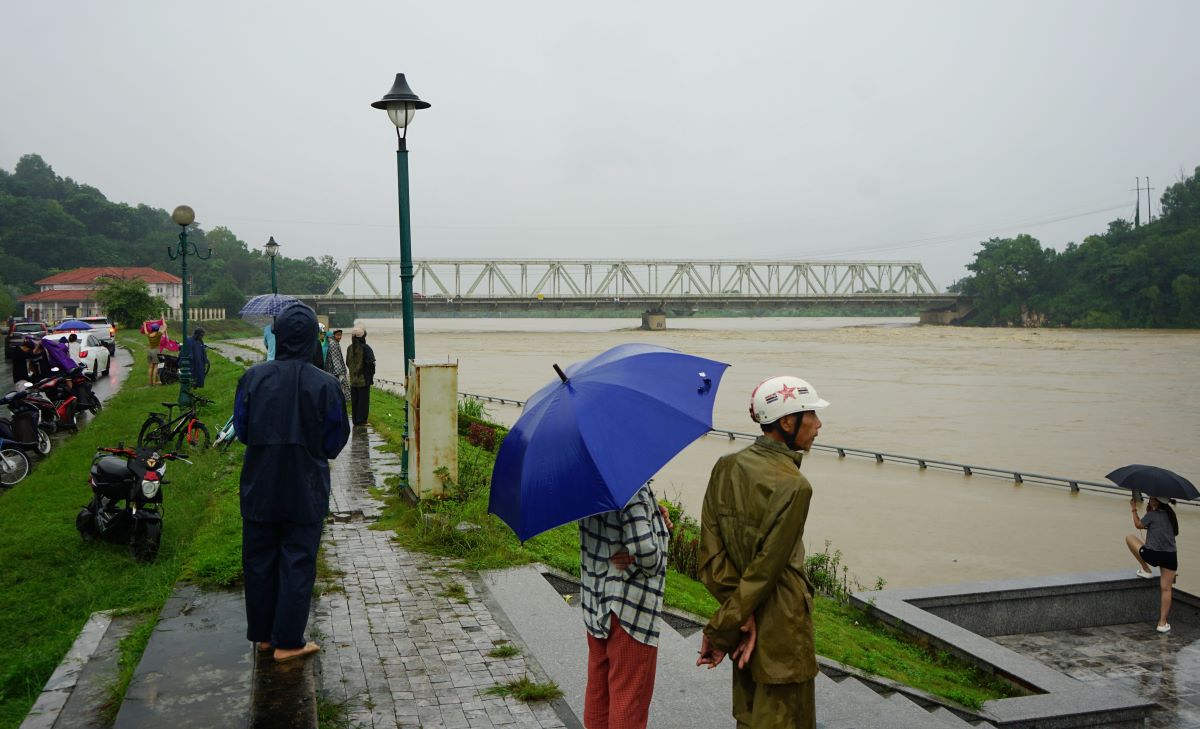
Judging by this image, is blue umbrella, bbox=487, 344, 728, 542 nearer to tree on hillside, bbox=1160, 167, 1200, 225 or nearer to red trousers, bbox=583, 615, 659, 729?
red trousers, bbox=583, 615, 659, 729

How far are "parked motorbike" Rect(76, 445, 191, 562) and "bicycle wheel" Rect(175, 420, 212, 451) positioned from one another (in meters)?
4.32

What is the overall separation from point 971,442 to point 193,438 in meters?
15.5

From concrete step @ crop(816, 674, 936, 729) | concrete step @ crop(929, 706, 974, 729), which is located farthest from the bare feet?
concrete step @ crop(929, 706, 974, 729)

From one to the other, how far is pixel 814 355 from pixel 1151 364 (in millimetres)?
16945

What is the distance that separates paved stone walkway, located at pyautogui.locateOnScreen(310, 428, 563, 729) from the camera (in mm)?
4234

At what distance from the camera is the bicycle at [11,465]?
1023 cm

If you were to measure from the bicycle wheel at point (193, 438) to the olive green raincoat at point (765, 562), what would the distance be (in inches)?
402

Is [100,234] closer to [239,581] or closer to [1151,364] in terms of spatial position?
[1151,364]

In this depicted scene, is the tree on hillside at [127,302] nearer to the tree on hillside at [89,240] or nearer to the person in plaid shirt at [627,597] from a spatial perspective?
the tree on hillside at [89,240]

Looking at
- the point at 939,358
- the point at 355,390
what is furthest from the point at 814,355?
the point at 355,390

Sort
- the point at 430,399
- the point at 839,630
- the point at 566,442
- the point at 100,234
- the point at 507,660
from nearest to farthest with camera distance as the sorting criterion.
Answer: the point at 566,442 → the point at 507,660 → the point at 839,630 → the point at 430,399 → the point at 100,234

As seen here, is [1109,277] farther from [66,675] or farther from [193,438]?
[66,675]

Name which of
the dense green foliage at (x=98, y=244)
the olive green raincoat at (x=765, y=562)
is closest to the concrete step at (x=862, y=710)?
the olive green raincoat at (x=765, y=562)

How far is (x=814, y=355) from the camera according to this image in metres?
53.1
